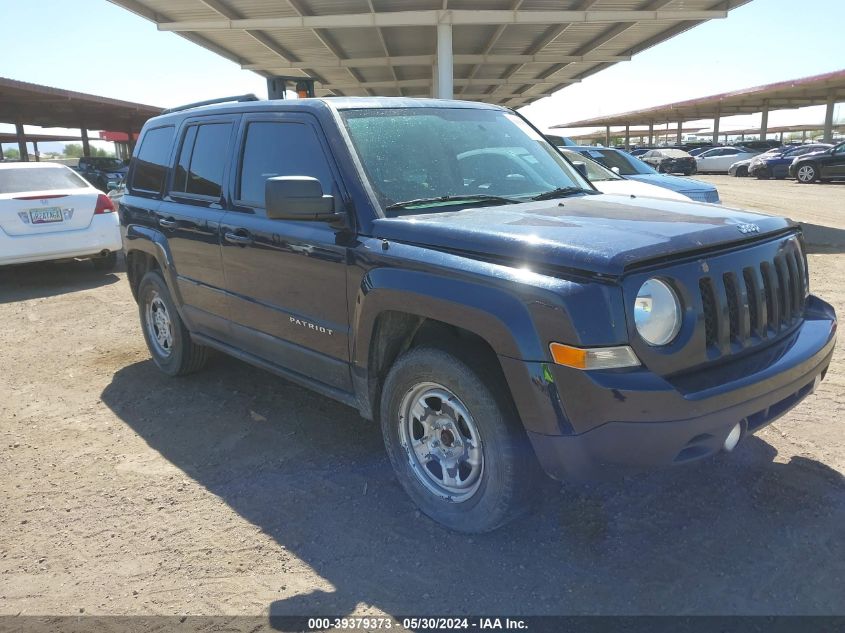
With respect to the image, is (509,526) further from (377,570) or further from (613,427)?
(613,427)

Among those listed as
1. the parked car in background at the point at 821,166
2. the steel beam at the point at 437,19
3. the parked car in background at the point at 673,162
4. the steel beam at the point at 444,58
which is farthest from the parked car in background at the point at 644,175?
the parked car in background at the point at 673,162

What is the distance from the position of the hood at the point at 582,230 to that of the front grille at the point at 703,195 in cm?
651

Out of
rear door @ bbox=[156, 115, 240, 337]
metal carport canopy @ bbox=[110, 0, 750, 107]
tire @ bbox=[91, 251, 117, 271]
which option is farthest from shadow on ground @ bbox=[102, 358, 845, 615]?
metal carport canopy @ bbox=[110, 0, 750, 107]

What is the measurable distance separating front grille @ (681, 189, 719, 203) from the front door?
7228 mm

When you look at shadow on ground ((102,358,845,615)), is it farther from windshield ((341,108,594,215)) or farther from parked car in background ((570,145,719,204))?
parked car in background ((570,145,719,204))

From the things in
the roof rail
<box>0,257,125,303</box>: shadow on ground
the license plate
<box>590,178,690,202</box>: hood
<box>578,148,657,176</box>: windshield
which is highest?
the roof rail

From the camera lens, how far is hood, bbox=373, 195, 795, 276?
96.9 inches

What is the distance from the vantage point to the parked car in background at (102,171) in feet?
78.8

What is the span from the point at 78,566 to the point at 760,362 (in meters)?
3.08

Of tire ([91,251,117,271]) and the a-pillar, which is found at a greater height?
the a-pillar

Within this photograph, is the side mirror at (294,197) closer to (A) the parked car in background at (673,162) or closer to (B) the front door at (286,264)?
(B) the front door at (286,264)

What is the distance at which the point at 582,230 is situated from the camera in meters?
2.71

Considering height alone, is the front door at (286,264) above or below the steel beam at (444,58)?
below

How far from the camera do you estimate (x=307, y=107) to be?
3586 millimetres
